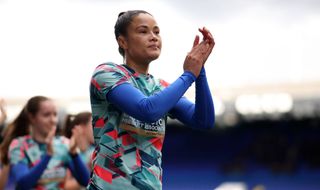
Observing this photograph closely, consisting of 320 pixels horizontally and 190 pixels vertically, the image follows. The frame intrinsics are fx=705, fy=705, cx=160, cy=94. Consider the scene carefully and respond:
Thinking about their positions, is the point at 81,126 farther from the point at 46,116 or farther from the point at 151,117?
the point at 151,117

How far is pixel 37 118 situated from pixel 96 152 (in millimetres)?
3170

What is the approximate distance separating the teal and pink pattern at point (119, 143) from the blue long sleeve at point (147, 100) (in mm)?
64

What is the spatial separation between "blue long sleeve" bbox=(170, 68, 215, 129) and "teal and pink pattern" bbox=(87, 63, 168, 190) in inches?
9.6

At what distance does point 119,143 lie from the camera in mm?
3123

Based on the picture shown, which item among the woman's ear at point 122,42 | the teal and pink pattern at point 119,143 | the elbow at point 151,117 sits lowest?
the teal and pink pattern at point 119,143

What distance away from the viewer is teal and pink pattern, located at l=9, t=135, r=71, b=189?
6.08 m

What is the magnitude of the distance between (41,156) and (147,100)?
3458mm

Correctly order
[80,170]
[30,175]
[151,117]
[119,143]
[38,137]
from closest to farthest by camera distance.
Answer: [151,117], [119,143], [30,175], [80,170], [38,137]

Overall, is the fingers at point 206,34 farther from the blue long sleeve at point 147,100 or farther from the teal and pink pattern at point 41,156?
the teal and pink pattern at point 41,156

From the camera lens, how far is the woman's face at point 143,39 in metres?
3.21

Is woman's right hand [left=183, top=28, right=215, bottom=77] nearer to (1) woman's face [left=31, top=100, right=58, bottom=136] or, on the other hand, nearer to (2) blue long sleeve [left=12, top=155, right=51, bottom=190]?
(2) blue long sleeve [left=12, top=155, right=51, bottom=190]

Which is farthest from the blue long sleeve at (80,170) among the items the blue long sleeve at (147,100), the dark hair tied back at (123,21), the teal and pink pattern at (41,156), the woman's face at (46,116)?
the blue long sleeve at (147,100)

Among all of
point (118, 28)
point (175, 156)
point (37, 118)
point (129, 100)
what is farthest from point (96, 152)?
point (175, 156)

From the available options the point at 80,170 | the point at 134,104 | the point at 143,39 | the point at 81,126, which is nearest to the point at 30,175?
the point at 80,170
